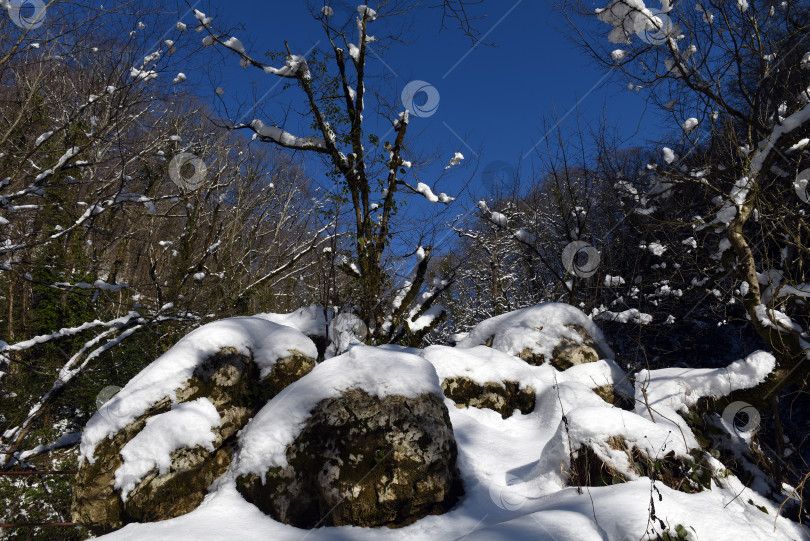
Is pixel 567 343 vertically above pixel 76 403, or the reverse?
pixel 567 343

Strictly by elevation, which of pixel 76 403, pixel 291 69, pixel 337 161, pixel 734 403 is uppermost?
pixel 291 69

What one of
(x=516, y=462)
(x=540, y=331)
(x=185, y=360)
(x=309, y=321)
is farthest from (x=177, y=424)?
(x=540, y=331)

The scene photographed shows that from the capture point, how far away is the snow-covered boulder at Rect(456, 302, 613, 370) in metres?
6.69

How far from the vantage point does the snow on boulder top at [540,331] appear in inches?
268

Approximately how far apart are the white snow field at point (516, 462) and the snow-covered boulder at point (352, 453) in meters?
0.02

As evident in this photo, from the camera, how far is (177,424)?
384 centimetres

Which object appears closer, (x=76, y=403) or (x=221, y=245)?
(x=76, y=403)

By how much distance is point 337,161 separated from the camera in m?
7.53

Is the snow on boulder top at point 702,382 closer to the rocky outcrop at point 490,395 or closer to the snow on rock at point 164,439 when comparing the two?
the rocky outcrop at point 490,395

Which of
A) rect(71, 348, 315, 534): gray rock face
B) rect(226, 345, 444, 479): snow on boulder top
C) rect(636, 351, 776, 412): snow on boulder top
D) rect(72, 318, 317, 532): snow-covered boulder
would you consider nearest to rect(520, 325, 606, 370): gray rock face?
rect(636, 351, 776, 412): snow on boulder top

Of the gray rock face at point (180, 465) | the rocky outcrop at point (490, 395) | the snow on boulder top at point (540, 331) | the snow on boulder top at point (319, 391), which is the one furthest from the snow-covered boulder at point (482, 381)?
the gray rock face at point (180, 465)

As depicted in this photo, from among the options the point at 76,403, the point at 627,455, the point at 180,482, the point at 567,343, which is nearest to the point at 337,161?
the point at 567,343

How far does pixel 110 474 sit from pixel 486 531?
3.14m

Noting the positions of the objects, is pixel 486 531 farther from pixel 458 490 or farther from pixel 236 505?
pixel 236 505
